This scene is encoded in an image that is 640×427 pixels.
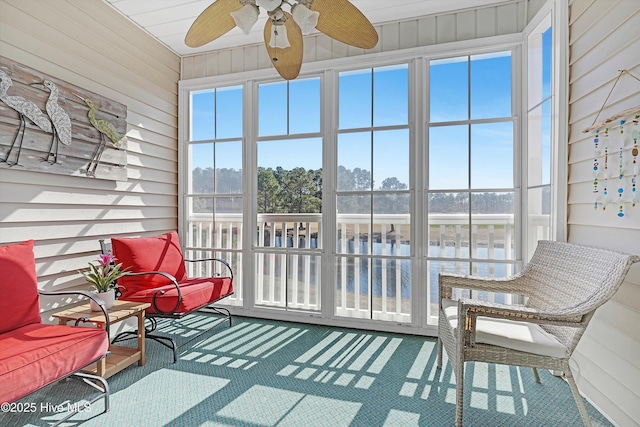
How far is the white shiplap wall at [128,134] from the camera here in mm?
2367

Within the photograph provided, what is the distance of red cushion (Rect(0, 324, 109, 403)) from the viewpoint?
1.49 m

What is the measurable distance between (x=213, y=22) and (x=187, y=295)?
1.86m

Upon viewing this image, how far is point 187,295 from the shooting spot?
8.59ft

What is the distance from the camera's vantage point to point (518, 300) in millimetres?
2910

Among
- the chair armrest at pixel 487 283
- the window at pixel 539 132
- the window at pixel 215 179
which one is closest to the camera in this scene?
the chair armrest at pixel 487 283

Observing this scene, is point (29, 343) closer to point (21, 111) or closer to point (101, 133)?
point (21, 111)

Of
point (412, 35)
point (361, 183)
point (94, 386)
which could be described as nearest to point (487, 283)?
point (361, 183)

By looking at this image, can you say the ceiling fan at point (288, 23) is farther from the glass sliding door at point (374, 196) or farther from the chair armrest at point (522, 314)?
the chair armrest at point (522, 314)

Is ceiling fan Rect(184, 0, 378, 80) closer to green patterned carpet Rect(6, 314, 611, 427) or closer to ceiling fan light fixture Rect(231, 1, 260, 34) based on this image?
ceiling fan light fixture Rect(231, 1, 260, 34)

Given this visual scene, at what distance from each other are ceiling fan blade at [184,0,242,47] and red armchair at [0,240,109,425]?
1.62m

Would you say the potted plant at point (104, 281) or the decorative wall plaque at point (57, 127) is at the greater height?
the decorative wall plaque at point (57, 127)

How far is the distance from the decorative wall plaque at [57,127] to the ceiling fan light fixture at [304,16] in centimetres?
196

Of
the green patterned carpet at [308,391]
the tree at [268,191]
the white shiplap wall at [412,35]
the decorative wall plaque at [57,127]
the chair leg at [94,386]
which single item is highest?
the white shiplap wall at [412,35]

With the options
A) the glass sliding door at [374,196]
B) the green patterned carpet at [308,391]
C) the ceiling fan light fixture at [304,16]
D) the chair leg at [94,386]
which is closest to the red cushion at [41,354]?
the chair leg at [94,386]
